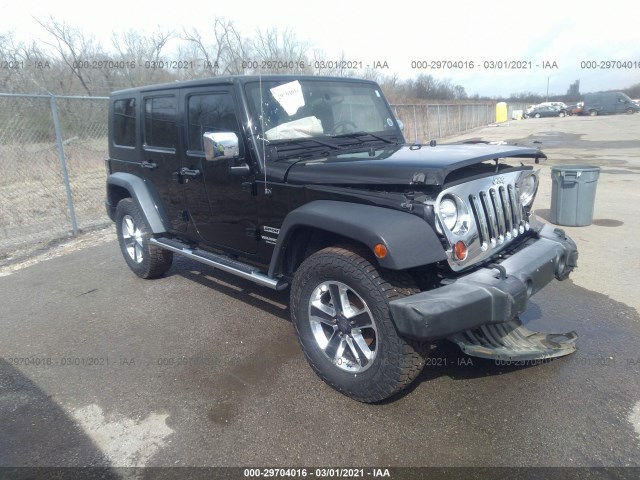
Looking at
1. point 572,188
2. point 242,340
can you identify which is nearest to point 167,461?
point 242,340

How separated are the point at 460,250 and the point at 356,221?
24.9 inches

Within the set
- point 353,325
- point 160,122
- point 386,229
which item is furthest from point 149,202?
point 386,229

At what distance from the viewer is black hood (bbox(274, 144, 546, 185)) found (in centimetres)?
282

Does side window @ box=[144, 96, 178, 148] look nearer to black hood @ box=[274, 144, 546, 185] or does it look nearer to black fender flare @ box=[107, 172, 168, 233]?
black fender flare @ box=[107, 172, 168, 233]

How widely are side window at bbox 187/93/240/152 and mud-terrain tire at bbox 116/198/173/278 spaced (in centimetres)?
126

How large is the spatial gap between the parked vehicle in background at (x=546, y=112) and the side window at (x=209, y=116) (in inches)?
2161

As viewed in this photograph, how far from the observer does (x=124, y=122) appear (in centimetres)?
535

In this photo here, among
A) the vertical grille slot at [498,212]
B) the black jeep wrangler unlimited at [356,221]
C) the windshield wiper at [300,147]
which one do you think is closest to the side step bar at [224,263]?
the black jeep wrangler unlimited at [356,221]

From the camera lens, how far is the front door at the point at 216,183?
383cm

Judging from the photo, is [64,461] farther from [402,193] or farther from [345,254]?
[402,193]

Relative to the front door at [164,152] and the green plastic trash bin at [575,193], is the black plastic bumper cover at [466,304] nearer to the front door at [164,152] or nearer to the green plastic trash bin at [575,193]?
the front door at [164,152]

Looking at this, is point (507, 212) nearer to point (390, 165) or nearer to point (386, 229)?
point (390, 165)

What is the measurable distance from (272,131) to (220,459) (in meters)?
2.32

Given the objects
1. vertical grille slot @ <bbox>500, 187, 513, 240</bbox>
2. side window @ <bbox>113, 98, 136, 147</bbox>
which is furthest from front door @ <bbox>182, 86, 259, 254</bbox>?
vertical grille slot @ <bbox>500, 187, 513, 240</bbox>
